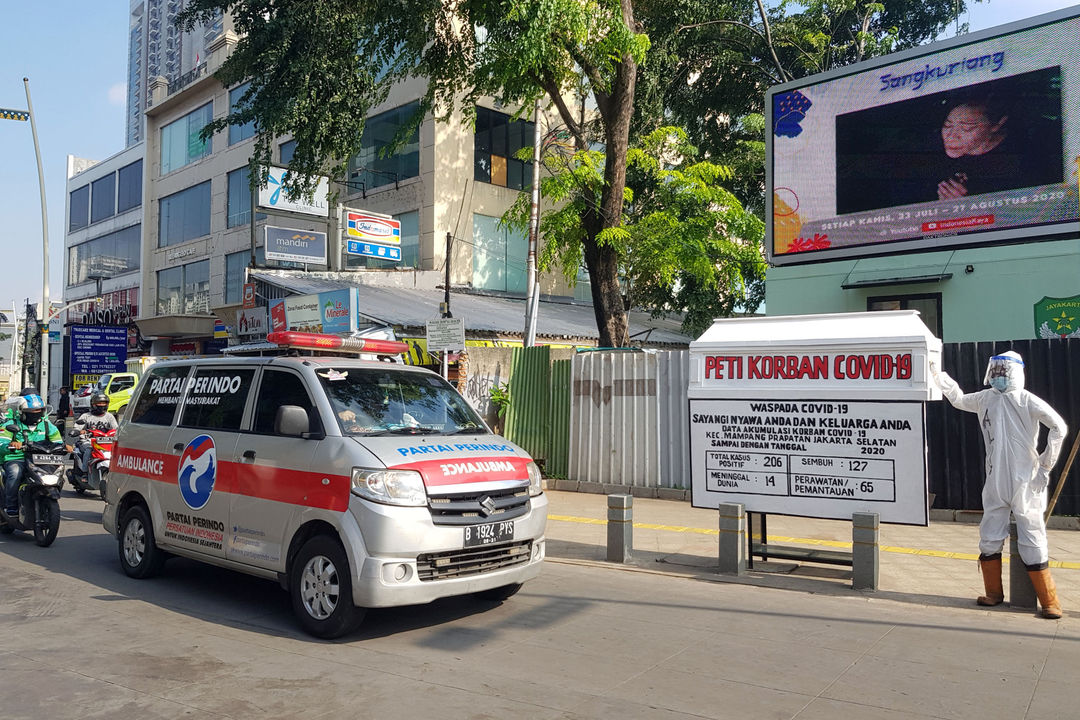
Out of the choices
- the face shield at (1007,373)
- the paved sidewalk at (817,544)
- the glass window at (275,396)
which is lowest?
the paved sidewalk at (817,544)

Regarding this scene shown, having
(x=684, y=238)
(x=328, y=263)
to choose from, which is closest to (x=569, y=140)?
(x=328, y=263)

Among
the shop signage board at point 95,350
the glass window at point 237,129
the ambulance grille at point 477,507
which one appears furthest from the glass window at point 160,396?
the shop signage board at point 95,350

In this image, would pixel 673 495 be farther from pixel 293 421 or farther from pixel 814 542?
pixel 293 421

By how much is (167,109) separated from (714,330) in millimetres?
38457

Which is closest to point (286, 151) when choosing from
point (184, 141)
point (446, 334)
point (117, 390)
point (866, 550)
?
point (184, 141)

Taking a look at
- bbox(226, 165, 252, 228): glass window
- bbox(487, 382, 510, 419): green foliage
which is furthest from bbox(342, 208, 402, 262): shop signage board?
bbox(487, 382, 510, 419): green foliage

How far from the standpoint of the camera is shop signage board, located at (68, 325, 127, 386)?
34656 millimetres

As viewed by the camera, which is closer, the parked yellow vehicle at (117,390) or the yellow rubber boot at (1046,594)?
the yellow rubber boot at (1046,594)

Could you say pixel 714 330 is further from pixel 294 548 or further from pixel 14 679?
pixel 14 679

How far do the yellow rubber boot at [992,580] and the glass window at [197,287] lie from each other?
34069 millimetres

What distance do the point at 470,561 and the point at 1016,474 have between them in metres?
4.40

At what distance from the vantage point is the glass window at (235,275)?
34.0 metres

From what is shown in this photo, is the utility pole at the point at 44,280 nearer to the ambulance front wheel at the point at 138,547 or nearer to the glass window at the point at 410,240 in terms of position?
the glass window at the point at 410,240

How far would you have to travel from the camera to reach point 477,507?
6.00 meters
